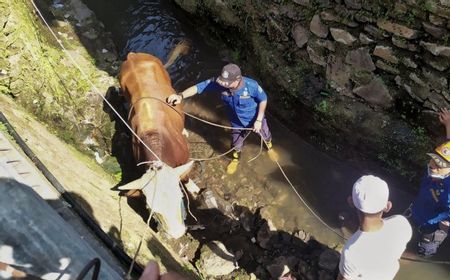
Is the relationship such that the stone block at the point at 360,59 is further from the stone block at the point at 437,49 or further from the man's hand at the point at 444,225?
the man's hand at the point at 444,225

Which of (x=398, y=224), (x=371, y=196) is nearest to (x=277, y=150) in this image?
(x=398, y=224)

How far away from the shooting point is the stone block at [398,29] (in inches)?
198

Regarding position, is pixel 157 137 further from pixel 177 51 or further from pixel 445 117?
pixel 445 117

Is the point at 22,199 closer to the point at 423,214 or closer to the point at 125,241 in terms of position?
the point at 125,241

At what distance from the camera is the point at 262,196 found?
20.6 ft

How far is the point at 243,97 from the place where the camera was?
543 cm

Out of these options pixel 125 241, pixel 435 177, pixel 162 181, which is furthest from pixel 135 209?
pixel 435 177

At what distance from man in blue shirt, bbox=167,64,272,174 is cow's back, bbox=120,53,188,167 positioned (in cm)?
39

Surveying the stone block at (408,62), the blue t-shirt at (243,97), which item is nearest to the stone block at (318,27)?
the stone block at (408,62)

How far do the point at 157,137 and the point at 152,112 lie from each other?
0.51 meters

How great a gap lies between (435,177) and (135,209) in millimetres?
3620

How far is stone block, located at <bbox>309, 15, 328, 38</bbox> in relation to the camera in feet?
19.3

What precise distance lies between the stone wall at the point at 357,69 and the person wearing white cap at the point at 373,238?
237cm

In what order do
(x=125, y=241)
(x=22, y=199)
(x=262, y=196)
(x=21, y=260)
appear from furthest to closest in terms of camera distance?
(x=262, y=196)
(x=125, y=241)
(x=22, y=199)
(x=21, y=260)
